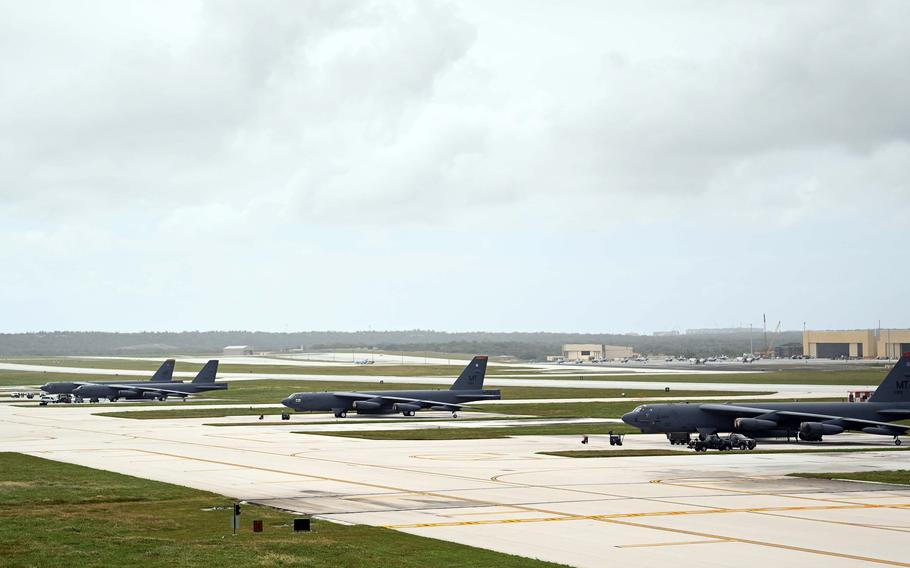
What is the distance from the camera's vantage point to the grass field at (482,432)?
79750mm

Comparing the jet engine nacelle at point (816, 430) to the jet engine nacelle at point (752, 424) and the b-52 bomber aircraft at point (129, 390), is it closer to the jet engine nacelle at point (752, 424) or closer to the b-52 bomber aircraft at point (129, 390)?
the jet engine nacelle at point (752, 424)

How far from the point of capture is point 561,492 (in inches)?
A: 1908

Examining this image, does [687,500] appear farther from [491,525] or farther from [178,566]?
[178,566]

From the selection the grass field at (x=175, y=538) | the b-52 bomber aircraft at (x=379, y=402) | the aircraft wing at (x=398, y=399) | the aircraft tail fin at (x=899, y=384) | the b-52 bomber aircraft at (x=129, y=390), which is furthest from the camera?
the b-52 bomber aircraft at (x=129, y=390)

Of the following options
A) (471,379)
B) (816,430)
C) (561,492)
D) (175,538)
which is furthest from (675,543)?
(471,379)

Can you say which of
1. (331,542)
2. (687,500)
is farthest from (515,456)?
(331,542)

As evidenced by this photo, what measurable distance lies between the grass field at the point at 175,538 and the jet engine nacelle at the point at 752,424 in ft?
122

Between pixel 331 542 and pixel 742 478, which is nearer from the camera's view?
pixel 331 542

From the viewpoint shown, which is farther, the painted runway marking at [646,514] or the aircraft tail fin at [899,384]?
the aircraft tail fin at [899,384]

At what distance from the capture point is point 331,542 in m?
36.1

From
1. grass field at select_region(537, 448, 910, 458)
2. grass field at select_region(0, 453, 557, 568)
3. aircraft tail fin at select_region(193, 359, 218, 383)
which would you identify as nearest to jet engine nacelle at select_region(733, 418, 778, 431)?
grass field at select_region(537, 448, 910, 458)

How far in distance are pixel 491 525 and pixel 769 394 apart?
97075 millimetres

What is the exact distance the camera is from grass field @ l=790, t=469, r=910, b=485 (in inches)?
2061

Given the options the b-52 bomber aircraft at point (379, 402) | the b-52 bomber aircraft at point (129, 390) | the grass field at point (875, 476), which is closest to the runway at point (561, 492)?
the grass field at point (875, 476)
